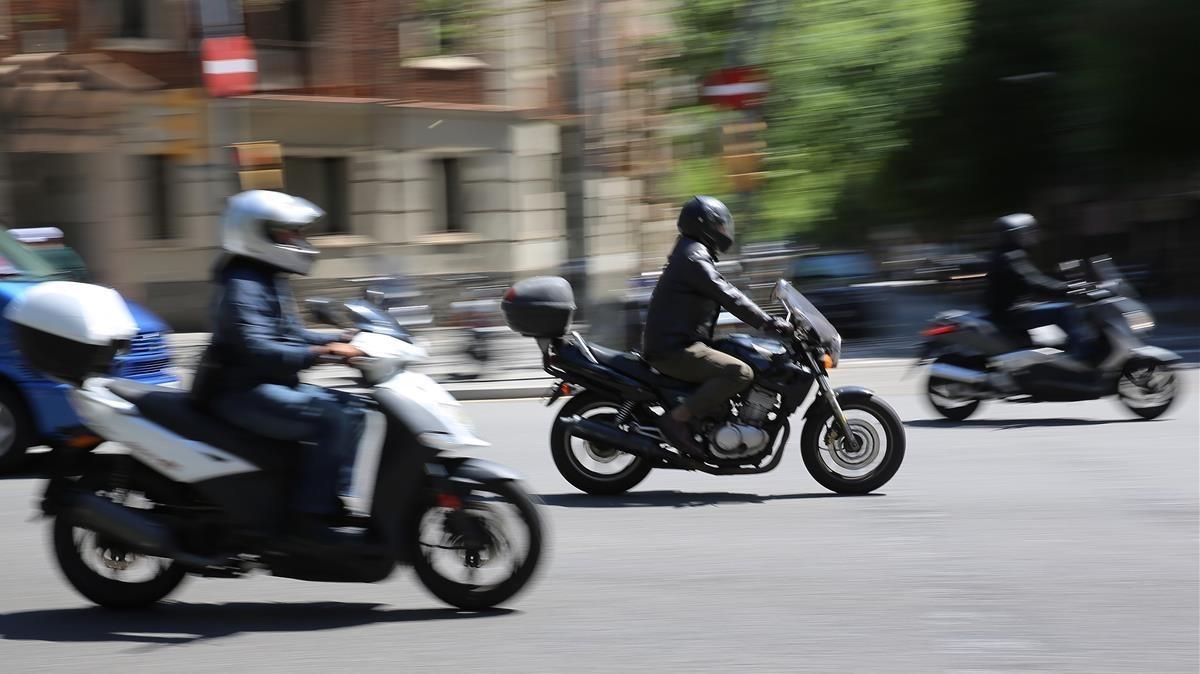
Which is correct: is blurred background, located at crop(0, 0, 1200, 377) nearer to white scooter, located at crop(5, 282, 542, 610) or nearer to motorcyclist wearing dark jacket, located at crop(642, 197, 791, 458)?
motorcyclist wearing dark jacket, located at crop(642, 197, 791, 458)

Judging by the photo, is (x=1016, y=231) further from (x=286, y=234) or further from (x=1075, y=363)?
(x=286, y=234)

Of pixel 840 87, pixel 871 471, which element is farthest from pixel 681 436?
pixel 840 87

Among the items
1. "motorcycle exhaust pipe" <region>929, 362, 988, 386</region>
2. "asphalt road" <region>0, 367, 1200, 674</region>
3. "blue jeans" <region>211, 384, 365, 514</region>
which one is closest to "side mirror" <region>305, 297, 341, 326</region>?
"blue jeans" <region>211, 384, 365, 514</region>

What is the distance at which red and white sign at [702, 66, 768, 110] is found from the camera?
1480cm

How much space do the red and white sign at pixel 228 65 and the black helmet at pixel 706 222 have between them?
9.16 meters

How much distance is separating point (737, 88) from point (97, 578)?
10188 mm

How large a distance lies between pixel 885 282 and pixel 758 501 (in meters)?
14.7

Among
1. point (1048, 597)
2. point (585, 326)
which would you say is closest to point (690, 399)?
point (1048, 597)

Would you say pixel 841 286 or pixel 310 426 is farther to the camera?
pixel 841 286

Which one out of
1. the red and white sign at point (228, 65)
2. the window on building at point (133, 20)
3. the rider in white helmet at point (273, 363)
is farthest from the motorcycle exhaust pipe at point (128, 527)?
the window on building at point (133, 20)

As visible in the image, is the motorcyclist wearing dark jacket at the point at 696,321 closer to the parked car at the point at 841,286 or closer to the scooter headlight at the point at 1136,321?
the scooter headlight at the point at 1136,321

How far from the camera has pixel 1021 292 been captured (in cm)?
1143

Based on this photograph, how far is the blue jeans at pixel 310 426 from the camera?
216 inches

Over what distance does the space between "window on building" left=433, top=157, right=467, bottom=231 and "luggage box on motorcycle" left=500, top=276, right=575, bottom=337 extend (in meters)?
19.7
